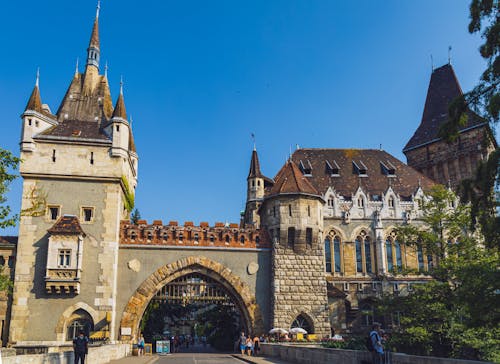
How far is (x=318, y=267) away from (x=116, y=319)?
11892 mm

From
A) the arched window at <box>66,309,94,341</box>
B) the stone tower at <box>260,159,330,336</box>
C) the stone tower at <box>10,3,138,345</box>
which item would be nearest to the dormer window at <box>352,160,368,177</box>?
the stone tower at <box>260,159,330,336</box>

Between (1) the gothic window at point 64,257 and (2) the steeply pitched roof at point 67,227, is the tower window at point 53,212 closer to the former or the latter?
(2) the steeply pitched roof at point 67,227

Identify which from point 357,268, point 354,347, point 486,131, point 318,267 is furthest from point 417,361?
point 357,268

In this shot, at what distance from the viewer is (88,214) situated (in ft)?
90.6

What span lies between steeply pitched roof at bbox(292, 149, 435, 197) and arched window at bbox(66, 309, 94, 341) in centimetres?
1983

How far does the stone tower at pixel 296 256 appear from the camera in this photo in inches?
1135

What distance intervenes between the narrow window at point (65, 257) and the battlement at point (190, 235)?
324cm

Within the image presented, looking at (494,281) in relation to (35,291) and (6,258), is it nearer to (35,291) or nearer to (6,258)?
(35,291)

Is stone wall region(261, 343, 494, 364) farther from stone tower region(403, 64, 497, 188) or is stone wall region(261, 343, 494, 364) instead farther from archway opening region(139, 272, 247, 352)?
stone tower region(403, 64, 497, 188)

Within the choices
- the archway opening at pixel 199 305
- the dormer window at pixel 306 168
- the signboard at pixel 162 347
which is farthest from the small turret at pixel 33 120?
the dormer window at pixel 306 168

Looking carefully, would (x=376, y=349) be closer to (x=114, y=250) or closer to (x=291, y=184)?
(x=114, y=250)

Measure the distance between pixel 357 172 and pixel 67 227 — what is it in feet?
77.4

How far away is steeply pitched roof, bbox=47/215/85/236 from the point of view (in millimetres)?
26125

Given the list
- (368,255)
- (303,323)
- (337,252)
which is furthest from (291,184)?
(368,255)
